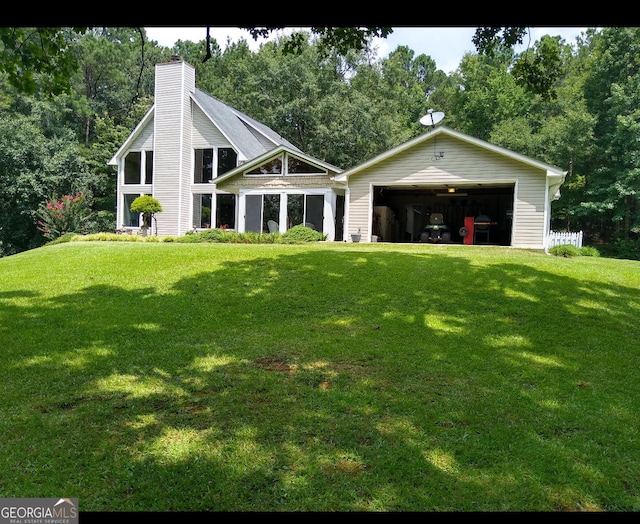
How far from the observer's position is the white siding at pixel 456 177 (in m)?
15.5

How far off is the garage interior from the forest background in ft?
21.4

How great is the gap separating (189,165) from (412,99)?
27513 millimetres

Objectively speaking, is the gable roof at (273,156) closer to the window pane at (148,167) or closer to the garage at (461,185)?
the garage at (461,185)

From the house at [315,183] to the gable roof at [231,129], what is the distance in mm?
80

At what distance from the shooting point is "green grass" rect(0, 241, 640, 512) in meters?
2.63

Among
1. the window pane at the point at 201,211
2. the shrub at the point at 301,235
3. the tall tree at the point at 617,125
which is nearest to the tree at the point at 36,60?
the shrub at the point at 301,235

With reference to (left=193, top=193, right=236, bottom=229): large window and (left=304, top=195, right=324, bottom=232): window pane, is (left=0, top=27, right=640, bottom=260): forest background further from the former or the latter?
(left=304, top=195, right=324, bottom=232): window pane

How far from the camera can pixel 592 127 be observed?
28047mm

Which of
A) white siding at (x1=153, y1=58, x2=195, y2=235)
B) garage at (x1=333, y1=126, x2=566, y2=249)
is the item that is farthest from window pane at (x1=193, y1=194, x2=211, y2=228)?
garage at (x1=333, y1=126, x2=566, y2=249)

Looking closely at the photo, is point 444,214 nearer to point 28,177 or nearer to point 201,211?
point 201,211

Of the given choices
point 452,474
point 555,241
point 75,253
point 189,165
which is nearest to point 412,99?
point 189,165

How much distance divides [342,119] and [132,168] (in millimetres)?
13839
